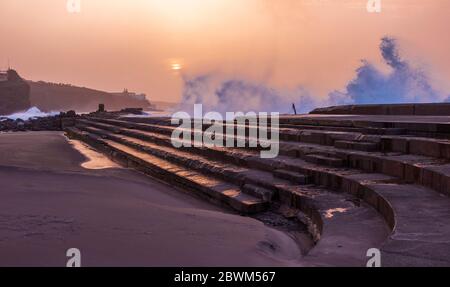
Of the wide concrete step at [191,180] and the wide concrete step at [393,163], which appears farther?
the wide concrete step at [191,180]

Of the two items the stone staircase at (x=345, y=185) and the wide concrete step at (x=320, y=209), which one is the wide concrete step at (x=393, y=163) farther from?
the wide concrete step at (x=320, y=209)

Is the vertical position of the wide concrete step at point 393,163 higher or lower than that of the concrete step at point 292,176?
higher

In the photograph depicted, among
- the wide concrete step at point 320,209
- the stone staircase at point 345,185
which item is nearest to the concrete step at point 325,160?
the stone staircase at point 345,185

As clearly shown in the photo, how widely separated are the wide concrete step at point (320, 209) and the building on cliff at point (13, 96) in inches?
4321

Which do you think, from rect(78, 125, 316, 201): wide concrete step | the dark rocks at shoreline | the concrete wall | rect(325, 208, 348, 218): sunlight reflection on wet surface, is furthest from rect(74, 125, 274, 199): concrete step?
the dark rocks at shoreline

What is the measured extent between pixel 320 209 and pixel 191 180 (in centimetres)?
282

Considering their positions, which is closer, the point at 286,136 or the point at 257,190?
the point at 257,190

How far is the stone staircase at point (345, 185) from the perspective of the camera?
115 inches

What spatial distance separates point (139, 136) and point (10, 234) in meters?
9.52

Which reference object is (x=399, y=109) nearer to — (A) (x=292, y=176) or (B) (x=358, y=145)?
(B) (x=358, y=145)

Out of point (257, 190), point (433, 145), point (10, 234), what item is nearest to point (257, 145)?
point (257, 190)

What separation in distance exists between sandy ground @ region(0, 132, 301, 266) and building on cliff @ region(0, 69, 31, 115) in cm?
11049
